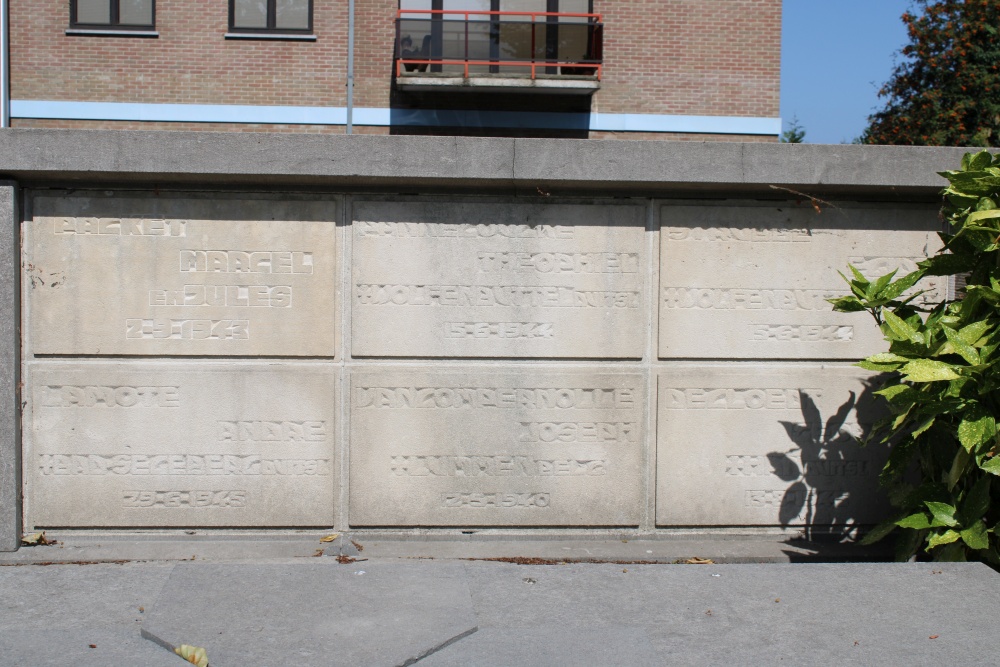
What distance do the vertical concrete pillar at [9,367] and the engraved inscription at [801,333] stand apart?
12.3 feet

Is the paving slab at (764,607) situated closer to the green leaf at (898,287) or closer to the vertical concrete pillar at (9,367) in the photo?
the green leaf at (898,287)

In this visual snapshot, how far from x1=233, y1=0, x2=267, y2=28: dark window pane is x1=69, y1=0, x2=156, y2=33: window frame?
160cm

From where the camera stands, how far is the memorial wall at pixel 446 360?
15.6 feet

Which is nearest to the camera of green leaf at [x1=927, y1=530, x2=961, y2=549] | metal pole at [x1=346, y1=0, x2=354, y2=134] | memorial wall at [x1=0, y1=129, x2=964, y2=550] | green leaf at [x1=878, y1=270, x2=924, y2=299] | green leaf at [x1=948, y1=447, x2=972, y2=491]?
green leaf at [x1=948, y1=447, x2=972, y2=491]

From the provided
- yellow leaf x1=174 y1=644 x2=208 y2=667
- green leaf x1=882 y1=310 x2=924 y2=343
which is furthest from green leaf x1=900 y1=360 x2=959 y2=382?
yellow leaf x1=174 y1=644 x2=208 y2=667

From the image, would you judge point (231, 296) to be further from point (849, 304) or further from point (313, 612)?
point (849, 304)

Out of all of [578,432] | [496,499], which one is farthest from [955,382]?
[496,499]

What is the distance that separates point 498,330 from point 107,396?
79.4 inches

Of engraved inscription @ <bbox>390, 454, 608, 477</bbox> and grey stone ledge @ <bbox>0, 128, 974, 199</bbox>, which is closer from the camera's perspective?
grey stone ledge @ <bbox>0, 128, 974, 199</bbox>

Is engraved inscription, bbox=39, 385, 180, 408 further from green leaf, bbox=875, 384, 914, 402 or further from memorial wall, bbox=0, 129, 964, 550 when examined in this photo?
green leaf, bbox=875, 384, 914, 402

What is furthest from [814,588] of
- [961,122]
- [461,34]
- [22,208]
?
[961,122]

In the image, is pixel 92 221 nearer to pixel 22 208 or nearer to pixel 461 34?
pixel 22 208

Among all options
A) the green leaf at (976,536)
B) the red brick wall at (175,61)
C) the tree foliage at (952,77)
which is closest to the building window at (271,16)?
the red brick wall at (175,61)

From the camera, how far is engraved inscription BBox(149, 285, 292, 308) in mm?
4754
